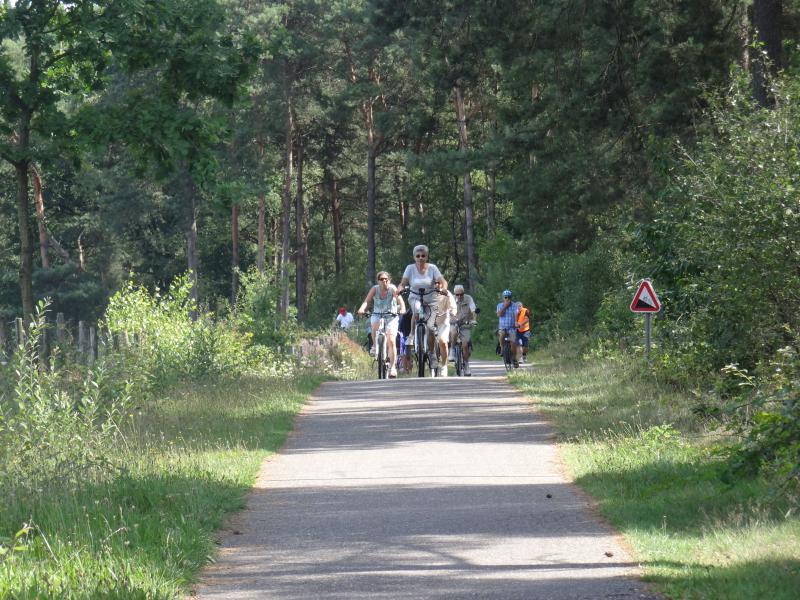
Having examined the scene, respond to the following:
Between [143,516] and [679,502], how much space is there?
3.65m

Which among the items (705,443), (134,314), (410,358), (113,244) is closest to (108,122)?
(134,314)

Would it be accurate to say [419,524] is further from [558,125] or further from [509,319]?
[558,125]

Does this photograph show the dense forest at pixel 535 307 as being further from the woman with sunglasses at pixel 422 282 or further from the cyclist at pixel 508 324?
the woman with sunglasses at pixel 422 282

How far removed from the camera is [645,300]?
807 inches

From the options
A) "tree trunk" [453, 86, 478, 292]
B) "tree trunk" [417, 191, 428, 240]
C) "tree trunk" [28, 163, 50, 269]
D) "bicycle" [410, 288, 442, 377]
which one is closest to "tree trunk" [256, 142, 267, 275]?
"tree trunk" [417, 191, 428, 240]

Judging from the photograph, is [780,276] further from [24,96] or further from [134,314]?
[134,314]

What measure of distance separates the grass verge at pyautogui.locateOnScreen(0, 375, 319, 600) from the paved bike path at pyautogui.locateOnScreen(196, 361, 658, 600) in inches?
8.6

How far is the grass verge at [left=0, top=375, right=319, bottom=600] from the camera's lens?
6.73m

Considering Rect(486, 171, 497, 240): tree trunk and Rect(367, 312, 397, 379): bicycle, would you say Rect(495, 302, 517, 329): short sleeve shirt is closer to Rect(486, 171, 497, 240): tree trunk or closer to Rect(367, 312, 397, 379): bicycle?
Rect(367, 312, 397, 379): bicycle

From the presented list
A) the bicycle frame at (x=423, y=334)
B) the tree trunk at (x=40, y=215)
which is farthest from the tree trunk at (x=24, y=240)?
the tree trunk at (x=40, y=215)

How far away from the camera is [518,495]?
33.0ft

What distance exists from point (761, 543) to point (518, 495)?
105 inches

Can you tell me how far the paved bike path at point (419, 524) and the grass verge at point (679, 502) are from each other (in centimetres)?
22

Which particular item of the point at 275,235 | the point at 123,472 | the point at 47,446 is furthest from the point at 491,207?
the point at 123,472
